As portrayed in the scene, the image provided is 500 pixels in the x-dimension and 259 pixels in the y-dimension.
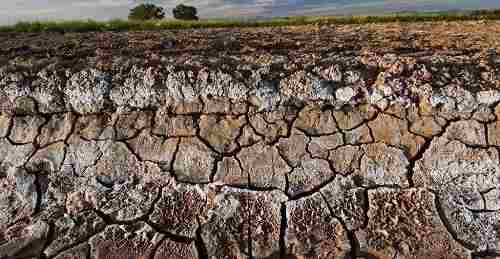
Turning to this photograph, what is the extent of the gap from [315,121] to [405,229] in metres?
0.83

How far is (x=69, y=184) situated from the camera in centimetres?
247

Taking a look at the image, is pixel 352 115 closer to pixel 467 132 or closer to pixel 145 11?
pixel 467 132

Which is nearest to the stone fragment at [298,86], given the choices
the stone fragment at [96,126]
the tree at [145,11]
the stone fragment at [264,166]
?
the stone fragment at [264,166]

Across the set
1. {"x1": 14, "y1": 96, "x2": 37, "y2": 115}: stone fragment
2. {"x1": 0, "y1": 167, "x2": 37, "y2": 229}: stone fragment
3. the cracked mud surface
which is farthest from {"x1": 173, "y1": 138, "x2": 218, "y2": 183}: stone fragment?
{"x1": 14, "y1": 96, "x2": 37, "y2": 115}: stone fragment

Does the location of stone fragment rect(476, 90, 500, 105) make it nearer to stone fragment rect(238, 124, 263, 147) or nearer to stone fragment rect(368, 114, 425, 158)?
stone fragment rect(368, 114, 425, 158)

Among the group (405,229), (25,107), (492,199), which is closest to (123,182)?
(25,107)

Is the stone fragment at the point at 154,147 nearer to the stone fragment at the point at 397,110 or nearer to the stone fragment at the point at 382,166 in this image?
the stone fragment at the point at 382,166

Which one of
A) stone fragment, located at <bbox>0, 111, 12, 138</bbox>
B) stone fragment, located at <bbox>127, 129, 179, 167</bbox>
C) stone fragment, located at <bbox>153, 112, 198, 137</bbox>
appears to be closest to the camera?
stone fragment, located at <bbox>127, 129, 179, 167</bbox>

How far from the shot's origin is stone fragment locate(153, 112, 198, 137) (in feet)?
8.72

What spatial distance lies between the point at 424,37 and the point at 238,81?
2.42m

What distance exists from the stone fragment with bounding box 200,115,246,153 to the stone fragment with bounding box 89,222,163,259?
25.0 inches

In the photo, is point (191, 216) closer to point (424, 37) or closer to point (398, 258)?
point (398, 258)

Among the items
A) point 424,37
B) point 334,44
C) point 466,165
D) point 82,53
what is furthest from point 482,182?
point 82,53

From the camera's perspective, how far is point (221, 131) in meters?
2.65
